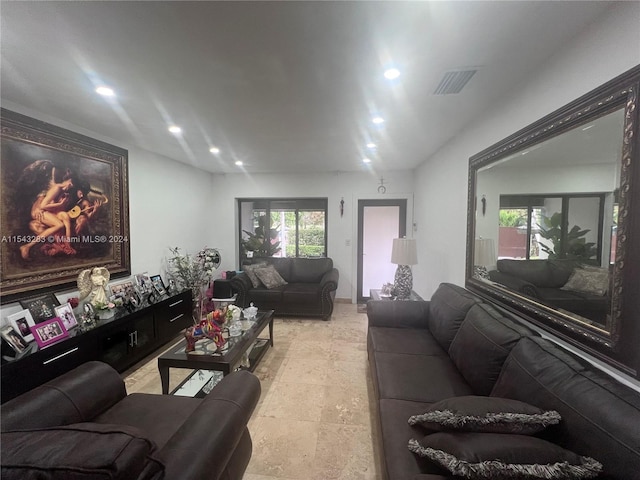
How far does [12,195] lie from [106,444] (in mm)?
2578

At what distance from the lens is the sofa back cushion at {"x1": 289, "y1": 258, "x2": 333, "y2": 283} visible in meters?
4.89

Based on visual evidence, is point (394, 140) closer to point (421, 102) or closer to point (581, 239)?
point (421, 102)

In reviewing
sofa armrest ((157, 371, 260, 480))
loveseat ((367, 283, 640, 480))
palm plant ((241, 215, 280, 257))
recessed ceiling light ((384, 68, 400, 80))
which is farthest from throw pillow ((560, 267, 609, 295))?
A: palm plant ((241, 215, 280, 257))

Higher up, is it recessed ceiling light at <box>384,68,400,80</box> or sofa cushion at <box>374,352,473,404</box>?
recessed ceiling light at <box>384,68,400,80</box>

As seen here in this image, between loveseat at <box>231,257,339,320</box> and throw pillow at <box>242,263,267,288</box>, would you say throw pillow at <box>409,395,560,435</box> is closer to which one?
loveseat at <box>231,257,339,320</box>

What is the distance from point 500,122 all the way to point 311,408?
2834 mm

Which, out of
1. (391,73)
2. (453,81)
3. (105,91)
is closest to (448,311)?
(453,81)

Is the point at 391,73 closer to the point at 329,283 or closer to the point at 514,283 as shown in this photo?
the point at 514,283

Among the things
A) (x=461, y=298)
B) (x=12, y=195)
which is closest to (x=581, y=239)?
(x=461, y=298)

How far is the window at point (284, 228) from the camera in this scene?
208 inches

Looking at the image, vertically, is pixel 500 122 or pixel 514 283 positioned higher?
pixel 500 122

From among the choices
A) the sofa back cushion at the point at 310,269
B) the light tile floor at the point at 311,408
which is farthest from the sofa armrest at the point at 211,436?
the sofa back cushion at the point at 310,269

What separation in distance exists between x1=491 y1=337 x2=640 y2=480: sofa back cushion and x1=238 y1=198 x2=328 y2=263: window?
13.2 feet

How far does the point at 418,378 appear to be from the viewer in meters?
1.80
